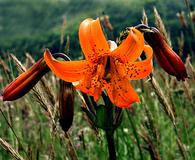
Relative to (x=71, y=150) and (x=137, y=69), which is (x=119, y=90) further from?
(x=71, y=150)

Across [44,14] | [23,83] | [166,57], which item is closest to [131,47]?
[166,57]

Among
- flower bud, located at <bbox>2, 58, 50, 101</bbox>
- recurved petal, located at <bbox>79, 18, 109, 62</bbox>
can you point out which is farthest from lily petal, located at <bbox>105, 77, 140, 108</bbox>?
flower bud, located at <bbox>2, 58, 50, 101</bbox>

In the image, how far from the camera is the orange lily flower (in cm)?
165

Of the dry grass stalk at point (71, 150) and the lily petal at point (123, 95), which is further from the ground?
the lily petal at point (123, 95)

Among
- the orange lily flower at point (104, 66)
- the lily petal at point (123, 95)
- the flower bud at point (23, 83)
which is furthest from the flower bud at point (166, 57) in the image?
the flower bud at point (23, 83)

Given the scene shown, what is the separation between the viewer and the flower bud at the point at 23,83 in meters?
1.63

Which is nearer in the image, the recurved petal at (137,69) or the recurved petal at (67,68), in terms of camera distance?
the recurved petal at (67,68)

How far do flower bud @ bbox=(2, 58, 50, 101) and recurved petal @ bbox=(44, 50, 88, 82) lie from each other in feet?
0.21

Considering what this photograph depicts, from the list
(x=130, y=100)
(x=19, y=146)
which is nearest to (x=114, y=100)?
(x=130, y=100)

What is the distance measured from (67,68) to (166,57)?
36 centimetres

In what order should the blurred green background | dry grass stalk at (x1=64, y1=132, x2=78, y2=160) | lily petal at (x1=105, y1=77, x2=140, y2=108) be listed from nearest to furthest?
lily petal at (x1=105, y1=77, x2=140, y2=108) → dry grass stalk at (x1=64, y1=132, x2=78, y2=160) → the blurred green background

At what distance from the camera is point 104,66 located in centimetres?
180

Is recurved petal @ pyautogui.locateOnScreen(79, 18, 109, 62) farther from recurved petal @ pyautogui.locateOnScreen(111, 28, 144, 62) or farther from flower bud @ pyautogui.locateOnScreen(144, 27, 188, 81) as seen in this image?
flower bud @ pyautogui.locateOnScreen(144, 27, 188, 81)

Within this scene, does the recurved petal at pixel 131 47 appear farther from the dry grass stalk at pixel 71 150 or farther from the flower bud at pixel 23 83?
the dry grass stalk at pixel 71 150
